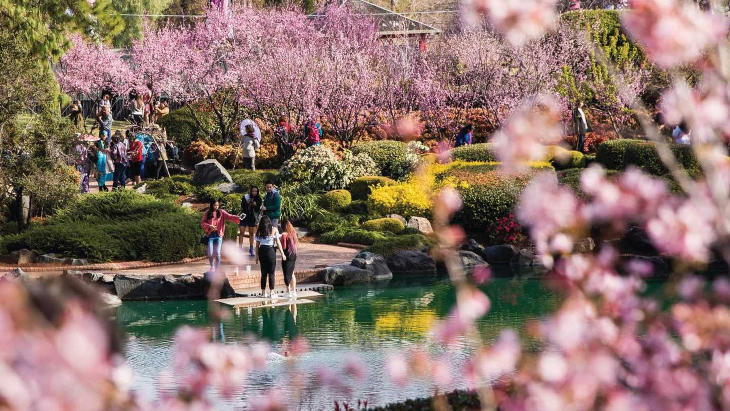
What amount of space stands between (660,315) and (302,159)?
24352mm

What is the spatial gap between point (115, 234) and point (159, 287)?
3.17 meters

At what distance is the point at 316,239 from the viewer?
Result: 2492 centimetres

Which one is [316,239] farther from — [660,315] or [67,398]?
[67,398]

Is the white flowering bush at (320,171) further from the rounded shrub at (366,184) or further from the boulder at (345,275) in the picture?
the boulder at (345,275)

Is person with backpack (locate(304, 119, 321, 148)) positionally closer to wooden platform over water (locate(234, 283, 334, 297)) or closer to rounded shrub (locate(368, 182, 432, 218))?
rounded shrub (locate(368, 182, 432, 218))

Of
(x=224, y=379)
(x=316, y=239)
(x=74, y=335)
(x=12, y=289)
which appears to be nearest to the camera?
(x=74, y=335)

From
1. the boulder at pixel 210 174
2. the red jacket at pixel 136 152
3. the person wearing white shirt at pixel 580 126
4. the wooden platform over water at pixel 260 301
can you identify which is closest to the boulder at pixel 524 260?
the wooden platform over water at pixel 260 301

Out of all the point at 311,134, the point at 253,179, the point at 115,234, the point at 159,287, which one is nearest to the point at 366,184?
the point at 253,179

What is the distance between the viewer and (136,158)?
30203mm

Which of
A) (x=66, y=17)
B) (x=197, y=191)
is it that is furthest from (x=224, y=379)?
(x=197, y=191)

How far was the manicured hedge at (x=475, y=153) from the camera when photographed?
94.9 feet

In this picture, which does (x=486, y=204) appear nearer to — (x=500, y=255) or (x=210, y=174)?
(x=500, y=255)

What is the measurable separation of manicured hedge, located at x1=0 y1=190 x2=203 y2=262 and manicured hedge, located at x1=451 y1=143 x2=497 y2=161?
9639 millimetres

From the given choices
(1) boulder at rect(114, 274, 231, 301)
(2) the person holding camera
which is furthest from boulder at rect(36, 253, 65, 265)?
(2) the person holding camera
